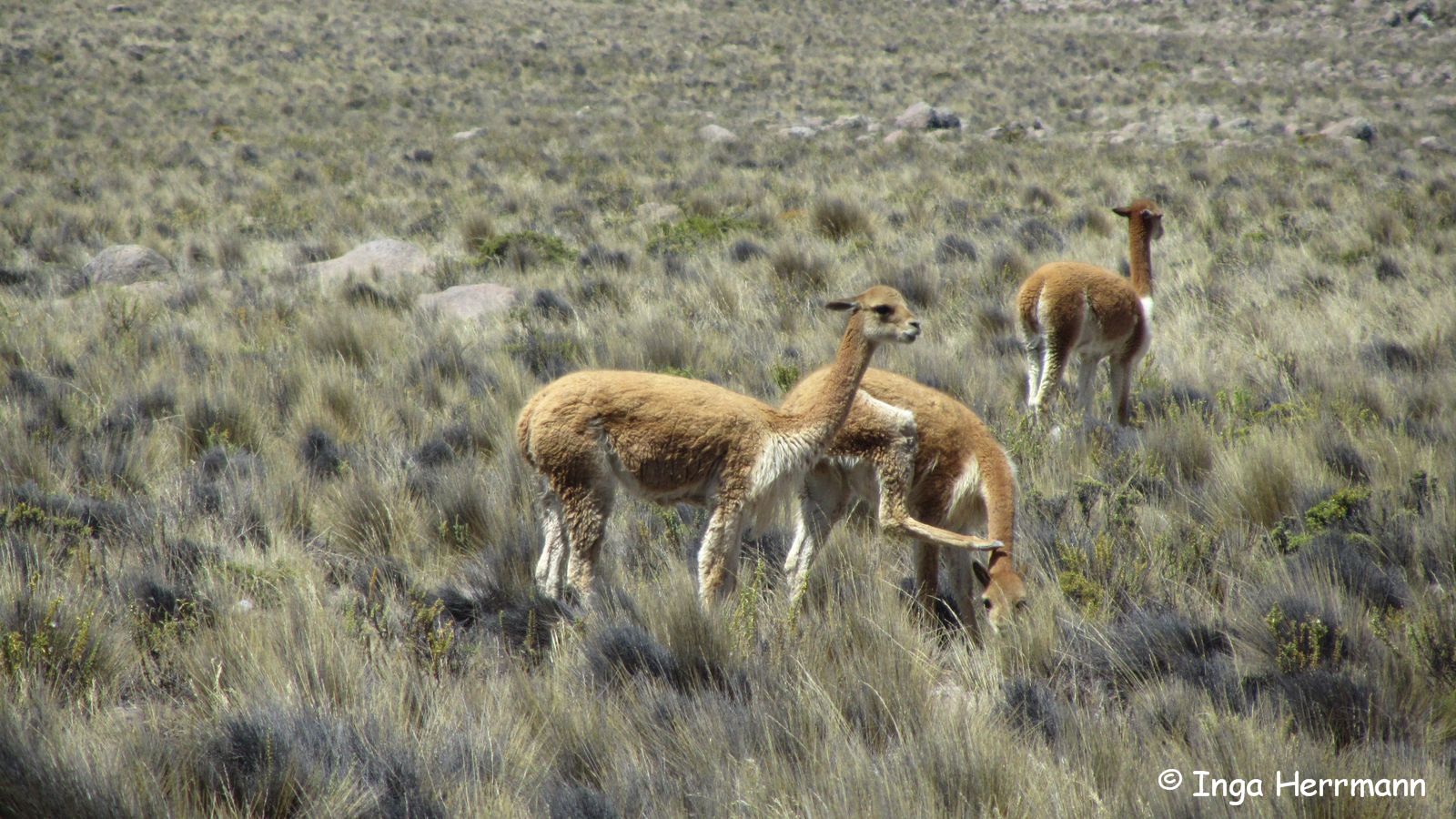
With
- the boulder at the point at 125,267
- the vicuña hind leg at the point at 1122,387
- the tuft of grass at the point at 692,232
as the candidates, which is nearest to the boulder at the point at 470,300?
the tuft of grass at the point at 692,232

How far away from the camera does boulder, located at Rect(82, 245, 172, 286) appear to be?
11094 millimetres

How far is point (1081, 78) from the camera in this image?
133 feet

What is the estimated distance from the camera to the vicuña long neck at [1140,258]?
6.68 metres

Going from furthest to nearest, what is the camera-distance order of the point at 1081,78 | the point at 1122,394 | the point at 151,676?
the point at 1081,78
the point at 1122,394
the point at 151,676

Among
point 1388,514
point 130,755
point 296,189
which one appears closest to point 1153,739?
point 1388,514

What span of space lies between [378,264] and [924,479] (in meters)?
9.61

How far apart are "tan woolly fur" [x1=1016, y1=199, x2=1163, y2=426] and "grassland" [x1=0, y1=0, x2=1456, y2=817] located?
0.39 m

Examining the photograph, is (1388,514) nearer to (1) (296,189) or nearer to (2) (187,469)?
(2) (187,469)

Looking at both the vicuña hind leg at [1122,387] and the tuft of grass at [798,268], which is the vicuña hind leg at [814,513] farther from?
the tuft of grass at [798,268]

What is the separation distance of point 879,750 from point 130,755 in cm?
210

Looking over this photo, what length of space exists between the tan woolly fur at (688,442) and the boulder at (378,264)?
826 centimetres

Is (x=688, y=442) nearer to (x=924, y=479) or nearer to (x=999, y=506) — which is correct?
(x=924, y=479)

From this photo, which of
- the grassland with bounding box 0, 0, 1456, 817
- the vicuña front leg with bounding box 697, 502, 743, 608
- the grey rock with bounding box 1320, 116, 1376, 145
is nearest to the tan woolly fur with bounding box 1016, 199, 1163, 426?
the grassland with bounding box 0, 0, 1456, 817

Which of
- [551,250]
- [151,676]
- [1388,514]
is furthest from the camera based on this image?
[551,250]
